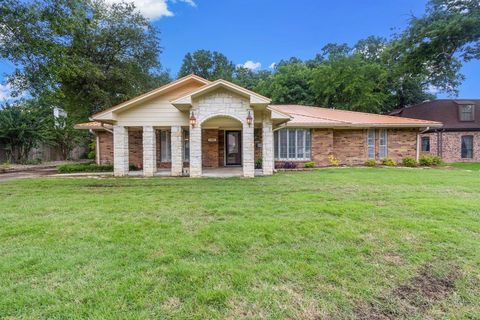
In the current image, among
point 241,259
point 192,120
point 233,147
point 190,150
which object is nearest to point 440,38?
point 233,147

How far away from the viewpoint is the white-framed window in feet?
51.2

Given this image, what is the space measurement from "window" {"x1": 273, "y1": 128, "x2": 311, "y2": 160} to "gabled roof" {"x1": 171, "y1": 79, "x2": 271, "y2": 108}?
4.89 metres

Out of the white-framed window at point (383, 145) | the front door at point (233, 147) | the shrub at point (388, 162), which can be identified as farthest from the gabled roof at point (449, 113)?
the front door at point (233, 147)

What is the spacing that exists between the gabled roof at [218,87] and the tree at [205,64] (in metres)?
29.8

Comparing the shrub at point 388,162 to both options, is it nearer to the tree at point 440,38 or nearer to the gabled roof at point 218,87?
the tree at point 440,38

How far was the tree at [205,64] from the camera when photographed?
38828 mm

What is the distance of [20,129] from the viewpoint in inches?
677

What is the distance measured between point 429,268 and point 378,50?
32.5 meters

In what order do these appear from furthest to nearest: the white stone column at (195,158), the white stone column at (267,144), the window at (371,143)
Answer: the window at (371,143) → the white stone column at (267,144) → the white stone column at (195,158)

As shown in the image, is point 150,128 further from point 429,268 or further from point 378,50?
point 378,50

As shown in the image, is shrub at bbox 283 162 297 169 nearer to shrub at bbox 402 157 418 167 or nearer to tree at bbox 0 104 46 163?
shrub at bbox 402 157 418 167

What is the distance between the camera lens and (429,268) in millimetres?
3090

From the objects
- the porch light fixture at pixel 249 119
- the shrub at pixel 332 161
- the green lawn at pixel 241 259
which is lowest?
the green lawn at pixel 241 259

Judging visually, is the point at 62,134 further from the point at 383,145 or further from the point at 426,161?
the point at 426,161
